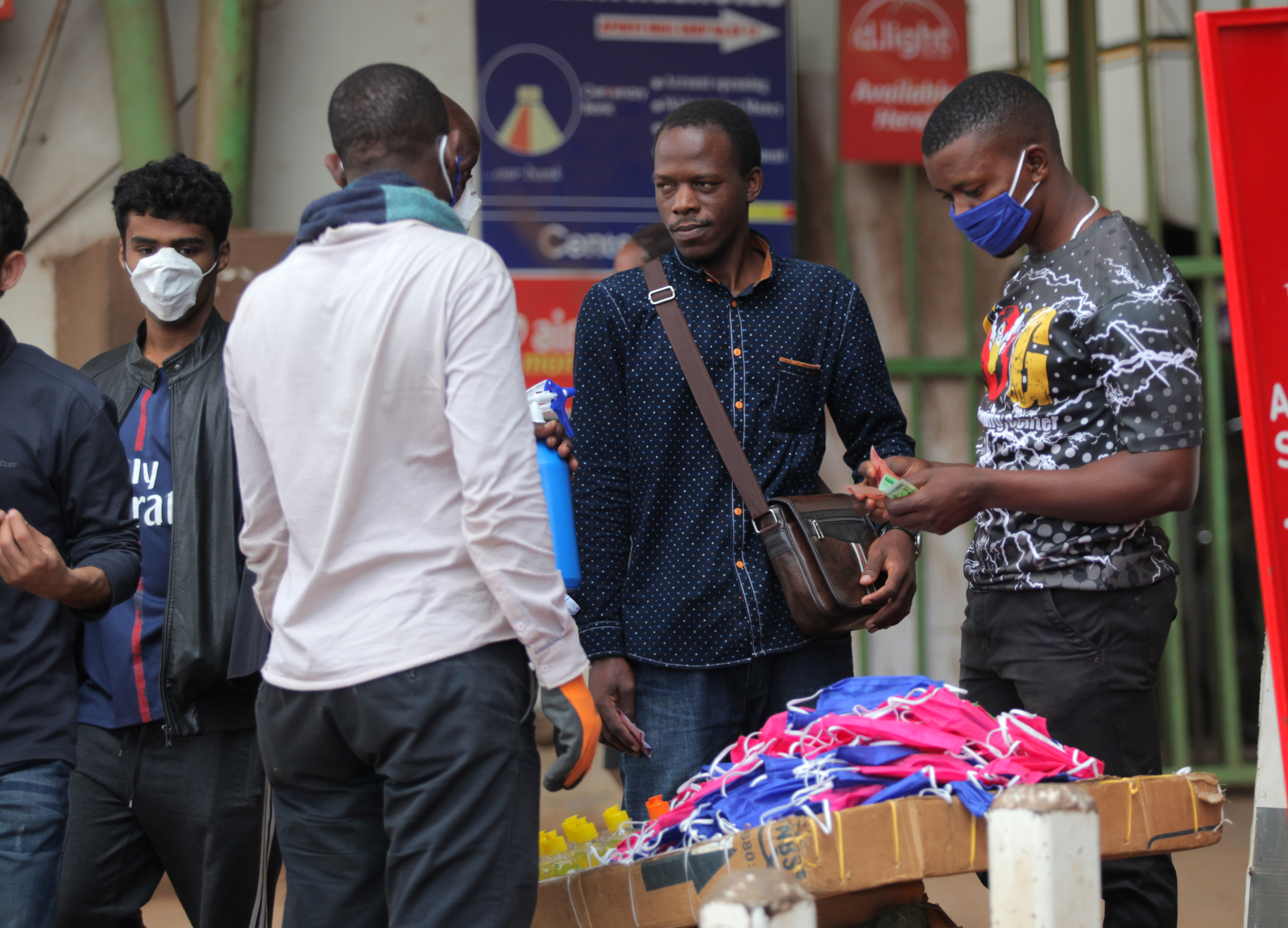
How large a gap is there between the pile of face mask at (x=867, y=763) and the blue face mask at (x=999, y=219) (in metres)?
0.88

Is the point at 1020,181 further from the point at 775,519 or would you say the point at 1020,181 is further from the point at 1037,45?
the point at 1037,45

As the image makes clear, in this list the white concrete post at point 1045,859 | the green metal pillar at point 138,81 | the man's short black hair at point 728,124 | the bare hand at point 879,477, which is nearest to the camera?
the white concrete post at point 1045,859

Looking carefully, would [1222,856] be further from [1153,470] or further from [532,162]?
[532,162]

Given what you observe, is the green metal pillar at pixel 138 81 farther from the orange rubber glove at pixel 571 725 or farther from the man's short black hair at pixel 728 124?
the orange rubber glove at pixel 571 725

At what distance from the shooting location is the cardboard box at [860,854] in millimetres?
1958

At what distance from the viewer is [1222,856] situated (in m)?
4.52

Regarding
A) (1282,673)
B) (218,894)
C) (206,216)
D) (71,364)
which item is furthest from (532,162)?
(1282,673)

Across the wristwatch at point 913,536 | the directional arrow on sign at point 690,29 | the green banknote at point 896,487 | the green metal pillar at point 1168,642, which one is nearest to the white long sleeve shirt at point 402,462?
the green banknote at point 896,487

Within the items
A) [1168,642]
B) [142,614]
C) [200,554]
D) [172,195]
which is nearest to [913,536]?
[200,554]

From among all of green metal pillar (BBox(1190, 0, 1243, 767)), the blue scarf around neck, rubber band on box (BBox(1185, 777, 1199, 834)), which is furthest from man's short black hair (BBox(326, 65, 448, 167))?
green metal pillar (BBox(1190, 0, 1243, 767))

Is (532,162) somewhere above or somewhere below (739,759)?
above

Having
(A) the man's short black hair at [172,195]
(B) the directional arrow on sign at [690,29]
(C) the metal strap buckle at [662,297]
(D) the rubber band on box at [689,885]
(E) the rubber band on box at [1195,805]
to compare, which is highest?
(B) the directional arrow on sign at [690,29]

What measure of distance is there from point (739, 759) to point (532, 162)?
3085 millimetres

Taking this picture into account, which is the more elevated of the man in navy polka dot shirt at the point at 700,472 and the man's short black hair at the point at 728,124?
the man's short black hair at the point at 728,124
